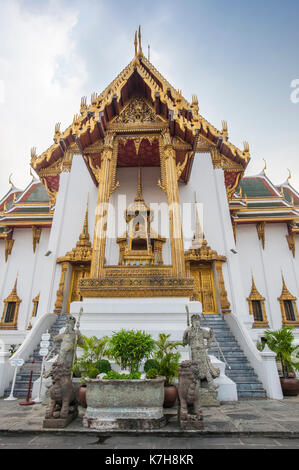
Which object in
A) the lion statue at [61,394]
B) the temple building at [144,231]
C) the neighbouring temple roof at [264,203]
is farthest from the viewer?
the neighbouring temple roof at [264,203]

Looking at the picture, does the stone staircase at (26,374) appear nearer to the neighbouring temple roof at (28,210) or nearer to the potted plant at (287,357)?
the potted plant at (287,357)

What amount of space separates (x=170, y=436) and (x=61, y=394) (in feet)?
3.27

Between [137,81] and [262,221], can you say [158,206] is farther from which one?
[262,221]

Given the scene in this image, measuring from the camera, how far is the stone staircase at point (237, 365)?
12.6 feet

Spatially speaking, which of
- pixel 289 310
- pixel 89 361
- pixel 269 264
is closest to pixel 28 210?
pixel 89 361

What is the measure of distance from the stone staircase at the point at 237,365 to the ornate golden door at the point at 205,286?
3.29 feet

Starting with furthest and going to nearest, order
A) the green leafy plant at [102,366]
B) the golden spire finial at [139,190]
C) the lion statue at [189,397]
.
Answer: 1. the golden spire finial at [139,190]
2. the green leafy plant at [102,366]
3. the lion statue at [189,397]

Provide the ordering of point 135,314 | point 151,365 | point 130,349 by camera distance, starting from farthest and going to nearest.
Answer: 1. point 135,314
2. point 151,365
3. point 130,349

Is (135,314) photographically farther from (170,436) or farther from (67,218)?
(67,218)

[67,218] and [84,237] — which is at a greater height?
[67,218]

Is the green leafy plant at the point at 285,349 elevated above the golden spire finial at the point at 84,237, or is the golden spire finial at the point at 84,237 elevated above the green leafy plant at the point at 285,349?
the golden spire finial at the point at 84,237

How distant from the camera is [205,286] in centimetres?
709

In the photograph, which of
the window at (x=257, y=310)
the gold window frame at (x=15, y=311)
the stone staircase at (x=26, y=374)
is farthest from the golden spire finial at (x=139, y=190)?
the gold window frame at (x=15, y=311)
